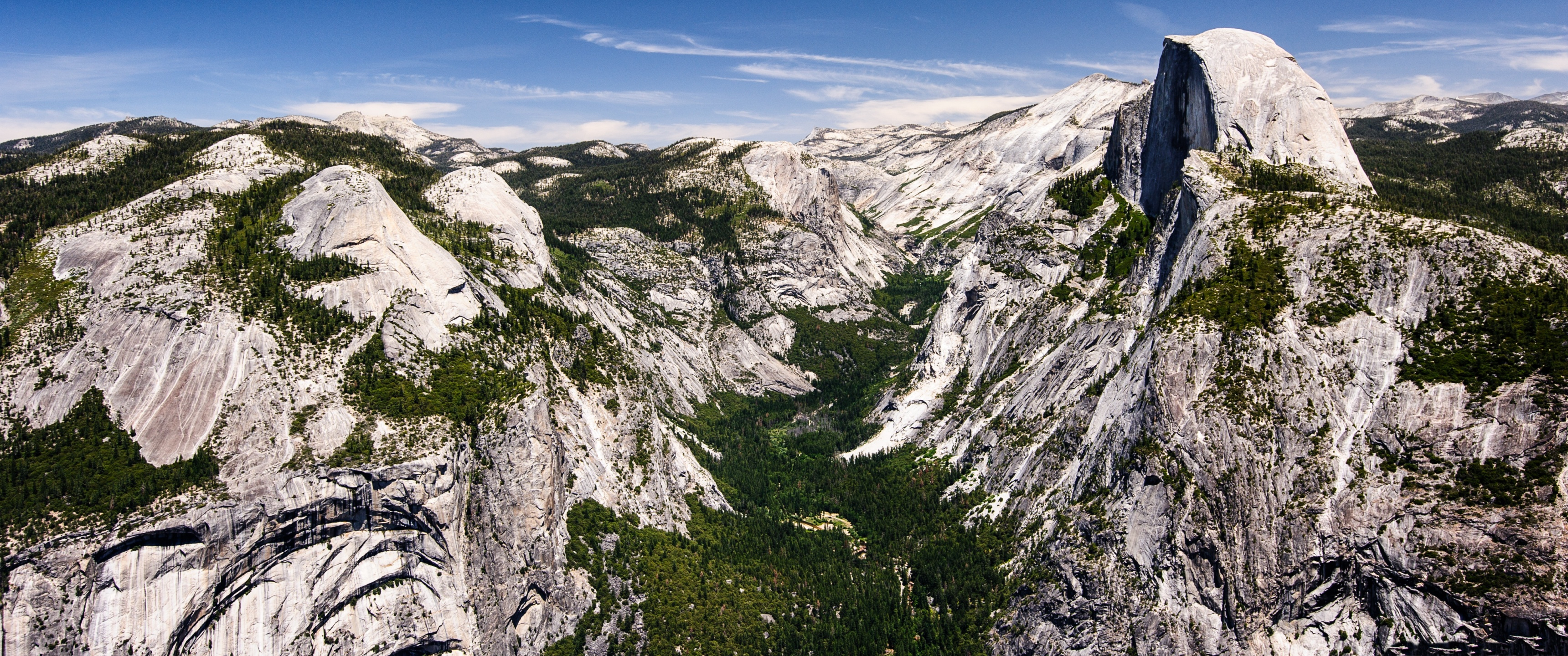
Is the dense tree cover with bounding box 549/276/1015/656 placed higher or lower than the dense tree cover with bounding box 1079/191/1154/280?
lower

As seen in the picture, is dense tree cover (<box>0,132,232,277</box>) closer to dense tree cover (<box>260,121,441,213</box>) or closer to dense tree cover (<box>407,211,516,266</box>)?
dense tree cover (<box>260,121,441,213</box>)

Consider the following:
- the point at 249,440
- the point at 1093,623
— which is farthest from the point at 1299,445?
the point at 249,440

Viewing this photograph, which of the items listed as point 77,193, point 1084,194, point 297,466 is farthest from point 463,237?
point 1084,194

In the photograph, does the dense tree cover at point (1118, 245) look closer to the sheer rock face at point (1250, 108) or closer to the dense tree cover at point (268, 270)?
the sheer rock face at point (1250, 108)

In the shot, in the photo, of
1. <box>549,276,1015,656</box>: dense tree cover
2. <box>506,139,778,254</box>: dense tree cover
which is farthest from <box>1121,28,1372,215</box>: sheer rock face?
<box>506,139,778,254</box>: dense tree cover

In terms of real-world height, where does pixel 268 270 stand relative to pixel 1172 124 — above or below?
below

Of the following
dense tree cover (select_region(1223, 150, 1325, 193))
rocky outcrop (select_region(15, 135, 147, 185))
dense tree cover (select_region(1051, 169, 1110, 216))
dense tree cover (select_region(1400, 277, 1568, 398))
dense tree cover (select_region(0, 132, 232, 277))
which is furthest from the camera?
dense tree cover (select_region(1051, 169, 1110, 216))

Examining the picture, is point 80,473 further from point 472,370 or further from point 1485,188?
point 1485,188
